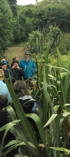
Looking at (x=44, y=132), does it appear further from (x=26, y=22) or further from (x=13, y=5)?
(x=13, y=5)

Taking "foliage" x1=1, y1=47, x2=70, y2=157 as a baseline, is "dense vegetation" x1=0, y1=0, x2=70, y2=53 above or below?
below

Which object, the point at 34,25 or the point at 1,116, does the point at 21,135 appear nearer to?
the point at 1,116

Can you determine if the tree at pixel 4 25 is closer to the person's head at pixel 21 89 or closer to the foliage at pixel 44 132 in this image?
the person's head at pixel 21 89

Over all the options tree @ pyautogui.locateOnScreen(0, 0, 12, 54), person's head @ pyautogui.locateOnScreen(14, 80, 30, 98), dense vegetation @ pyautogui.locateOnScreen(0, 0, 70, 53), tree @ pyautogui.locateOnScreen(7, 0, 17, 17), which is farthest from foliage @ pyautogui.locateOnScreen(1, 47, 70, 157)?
tree @ pyautogui.locateOnScreen(7, 0, 17, 17)

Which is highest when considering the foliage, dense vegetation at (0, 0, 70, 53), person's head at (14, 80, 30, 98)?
the foliage

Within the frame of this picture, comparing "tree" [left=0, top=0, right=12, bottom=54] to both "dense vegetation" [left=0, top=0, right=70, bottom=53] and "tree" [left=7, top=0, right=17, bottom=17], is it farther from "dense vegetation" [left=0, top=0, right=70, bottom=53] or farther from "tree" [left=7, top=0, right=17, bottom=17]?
"tree" [left=7, top=0, right=17, bottom=17]

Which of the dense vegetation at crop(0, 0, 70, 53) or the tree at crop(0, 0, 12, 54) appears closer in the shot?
the tree at crop(0, 0, 12, 54)

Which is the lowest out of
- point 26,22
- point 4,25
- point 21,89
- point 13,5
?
point 26,22

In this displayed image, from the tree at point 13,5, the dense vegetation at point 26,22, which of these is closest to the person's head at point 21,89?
the dense vegetation at point 26,22

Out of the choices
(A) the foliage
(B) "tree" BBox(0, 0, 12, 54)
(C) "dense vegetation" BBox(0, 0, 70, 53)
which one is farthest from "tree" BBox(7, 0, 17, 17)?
(A) the foliage

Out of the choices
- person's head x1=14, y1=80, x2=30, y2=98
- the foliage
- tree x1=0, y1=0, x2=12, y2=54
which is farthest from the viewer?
tree x1=0, y1=0, x2=12, y2=54

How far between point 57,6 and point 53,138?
219ft

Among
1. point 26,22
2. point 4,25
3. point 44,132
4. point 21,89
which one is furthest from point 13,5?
point 44,132

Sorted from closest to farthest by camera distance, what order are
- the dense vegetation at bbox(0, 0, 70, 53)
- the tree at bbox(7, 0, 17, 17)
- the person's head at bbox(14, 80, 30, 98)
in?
the person's head at bbox(14, 80, 30, 98) → the dense vegetation at bbox(0, 0, 70, 53) → the tree at bbox(7, 0, 17, 17)
